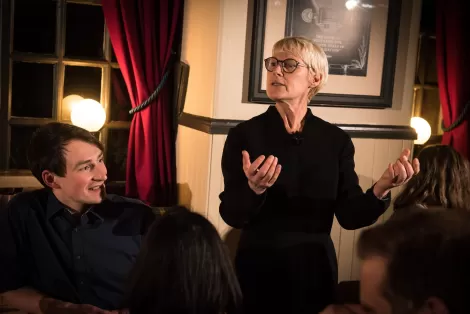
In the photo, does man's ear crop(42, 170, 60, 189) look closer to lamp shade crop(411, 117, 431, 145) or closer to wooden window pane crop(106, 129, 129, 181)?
wooden window pane crop(106, 129, 129, 181)

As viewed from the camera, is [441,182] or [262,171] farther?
[441,182]

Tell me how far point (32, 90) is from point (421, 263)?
261cm

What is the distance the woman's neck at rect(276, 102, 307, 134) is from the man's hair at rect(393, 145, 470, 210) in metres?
0.69

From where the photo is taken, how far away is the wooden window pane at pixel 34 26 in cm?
285

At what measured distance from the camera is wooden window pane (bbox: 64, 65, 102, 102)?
2.99 m

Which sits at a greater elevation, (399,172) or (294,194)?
(399,172)

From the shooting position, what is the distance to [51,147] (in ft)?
5.56

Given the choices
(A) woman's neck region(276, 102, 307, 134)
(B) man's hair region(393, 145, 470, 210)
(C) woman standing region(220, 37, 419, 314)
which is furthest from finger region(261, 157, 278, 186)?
(B) man's hair region(393, 145, 470, 210)

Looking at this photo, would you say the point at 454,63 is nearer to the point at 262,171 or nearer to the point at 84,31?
the point at 84,31

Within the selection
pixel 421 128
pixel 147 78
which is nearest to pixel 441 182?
pixel 421 128

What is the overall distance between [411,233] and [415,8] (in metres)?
2.38

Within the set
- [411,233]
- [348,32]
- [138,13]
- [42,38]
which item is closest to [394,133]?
[348,32]

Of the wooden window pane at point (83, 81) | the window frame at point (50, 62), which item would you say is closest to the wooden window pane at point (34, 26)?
the window frame at point (50, 62)

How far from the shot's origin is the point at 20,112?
2.94m
